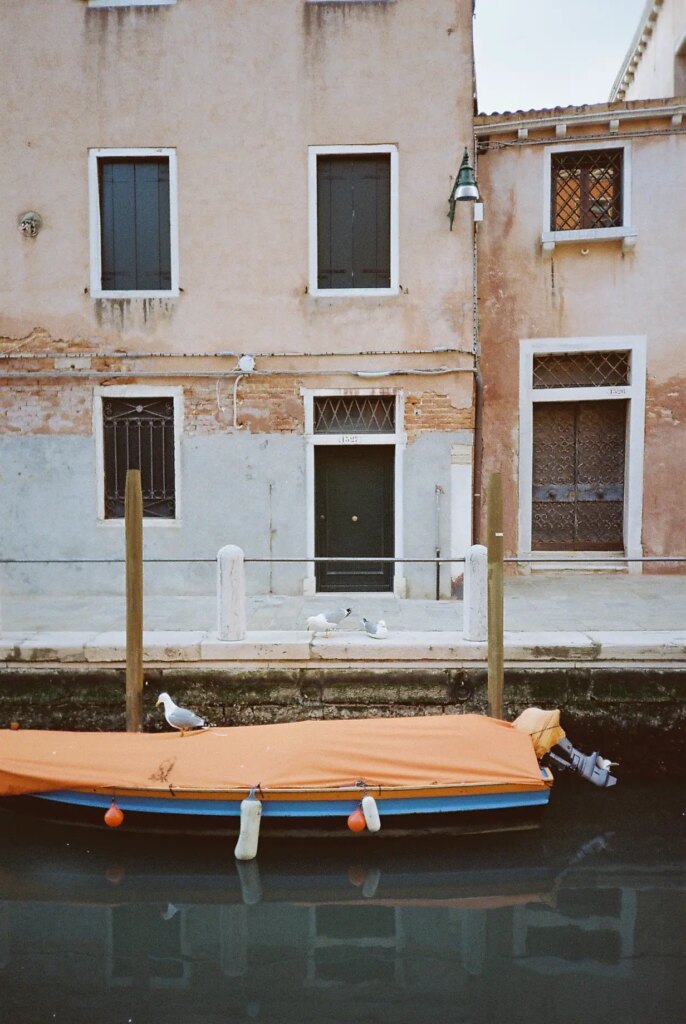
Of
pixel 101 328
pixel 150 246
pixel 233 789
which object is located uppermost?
pixel 150 246

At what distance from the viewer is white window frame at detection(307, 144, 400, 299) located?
754cm

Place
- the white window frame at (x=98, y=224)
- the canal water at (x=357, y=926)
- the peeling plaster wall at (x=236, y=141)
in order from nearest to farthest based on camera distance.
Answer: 1. the canal water at (x=357, y=926)
2. the peeling plaster wall at (x=236, y=141)
3. the white window frame at (x=98, y=224)

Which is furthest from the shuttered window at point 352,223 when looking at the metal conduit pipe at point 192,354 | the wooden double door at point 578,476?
the wooden double door at point 578,476

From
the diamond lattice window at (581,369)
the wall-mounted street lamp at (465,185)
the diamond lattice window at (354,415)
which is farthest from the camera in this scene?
the diamond lattice window at (581,369)

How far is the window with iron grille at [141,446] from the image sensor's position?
7949 mm

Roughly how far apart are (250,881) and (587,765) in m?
2.49

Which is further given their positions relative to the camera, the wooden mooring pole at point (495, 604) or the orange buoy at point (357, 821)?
the wooden mooring pole at point (495, 604)

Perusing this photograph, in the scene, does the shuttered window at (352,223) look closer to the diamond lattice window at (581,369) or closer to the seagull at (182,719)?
the diamond lattice window at (581,369)

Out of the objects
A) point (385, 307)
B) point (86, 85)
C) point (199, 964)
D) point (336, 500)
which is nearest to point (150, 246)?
point (86, 85)

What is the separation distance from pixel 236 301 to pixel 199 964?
20.8 feet

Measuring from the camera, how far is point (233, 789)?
4.34 metres

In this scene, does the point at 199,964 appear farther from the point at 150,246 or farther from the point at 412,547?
the point at 150,246

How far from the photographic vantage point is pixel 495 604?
199 inches

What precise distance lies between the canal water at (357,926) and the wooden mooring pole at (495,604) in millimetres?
890
